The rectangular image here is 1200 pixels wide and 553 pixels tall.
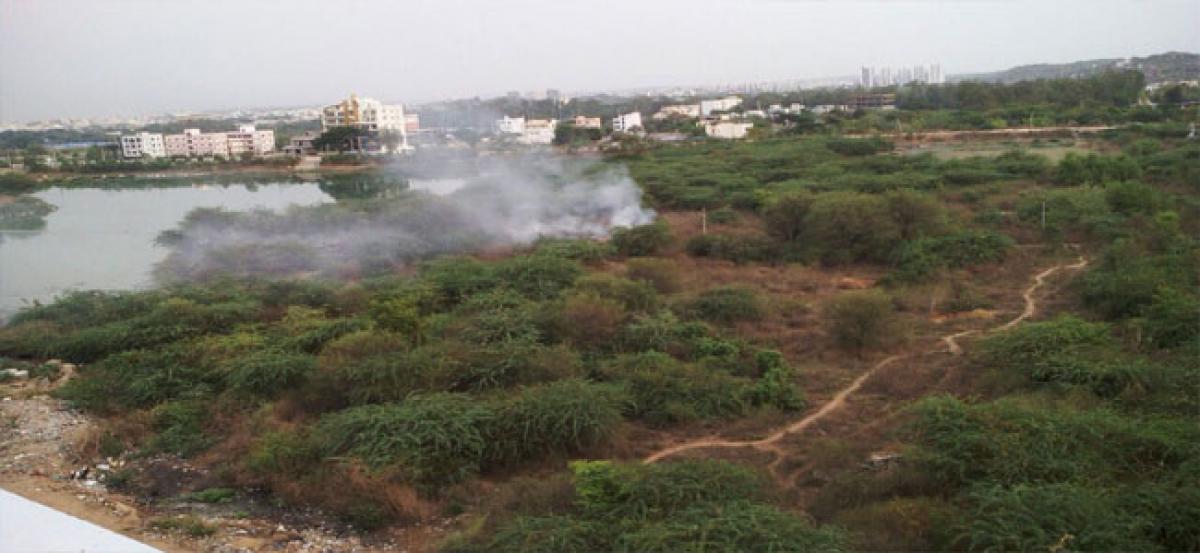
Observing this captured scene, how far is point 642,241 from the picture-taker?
49.3ft

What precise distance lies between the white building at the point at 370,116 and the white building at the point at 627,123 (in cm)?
1869

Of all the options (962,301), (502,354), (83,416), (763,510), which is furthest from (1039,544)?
(83,416)

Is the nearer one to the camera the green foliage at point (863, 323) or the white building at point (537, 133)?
the green foliage at point (863, 323)

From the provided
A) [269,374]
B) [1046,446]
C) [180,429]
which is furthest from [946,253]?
[180,429]

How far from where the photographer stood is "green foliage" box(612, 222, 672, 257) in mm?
14992

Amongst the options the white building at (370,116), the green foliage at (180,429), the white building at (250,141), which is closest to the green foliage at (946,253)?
the green foliage at (180,429)

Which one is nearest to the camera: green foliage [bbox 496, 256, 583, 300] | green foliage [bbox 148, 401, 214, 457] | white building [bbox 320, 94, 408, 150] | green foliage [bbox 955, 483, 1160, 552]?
green foliage [bbox 955, 483, 1160, 552]

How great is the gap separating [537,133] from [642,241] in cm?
2152

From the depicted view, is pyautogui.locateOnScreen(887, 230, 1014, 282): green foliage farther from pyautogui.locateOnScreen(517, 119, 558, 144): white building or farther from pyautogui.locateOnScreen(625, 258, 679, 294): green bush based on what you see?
pyautogui.locateOnScreen(517, 119, 558, 144): white building

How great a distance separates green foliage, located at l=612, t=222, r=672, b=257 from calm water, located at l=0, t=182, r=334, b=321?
8591 mm

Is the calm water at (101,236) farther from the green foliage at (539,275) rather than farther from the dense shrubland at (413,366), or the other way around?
the green foliage at (539,275)

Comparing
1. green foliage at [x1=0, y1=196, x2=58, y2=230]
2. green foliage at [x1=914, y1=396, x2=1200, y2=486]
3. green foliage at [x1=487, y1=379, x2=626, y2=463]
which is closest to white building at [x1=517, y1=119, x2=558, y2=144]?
green foliage at [x1=0, y1=196, x2=58, y2=230]

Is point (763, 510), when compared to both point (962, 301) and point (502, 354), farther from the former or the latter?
point (962, 301)

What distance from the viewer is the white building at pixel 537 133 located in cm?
3413
